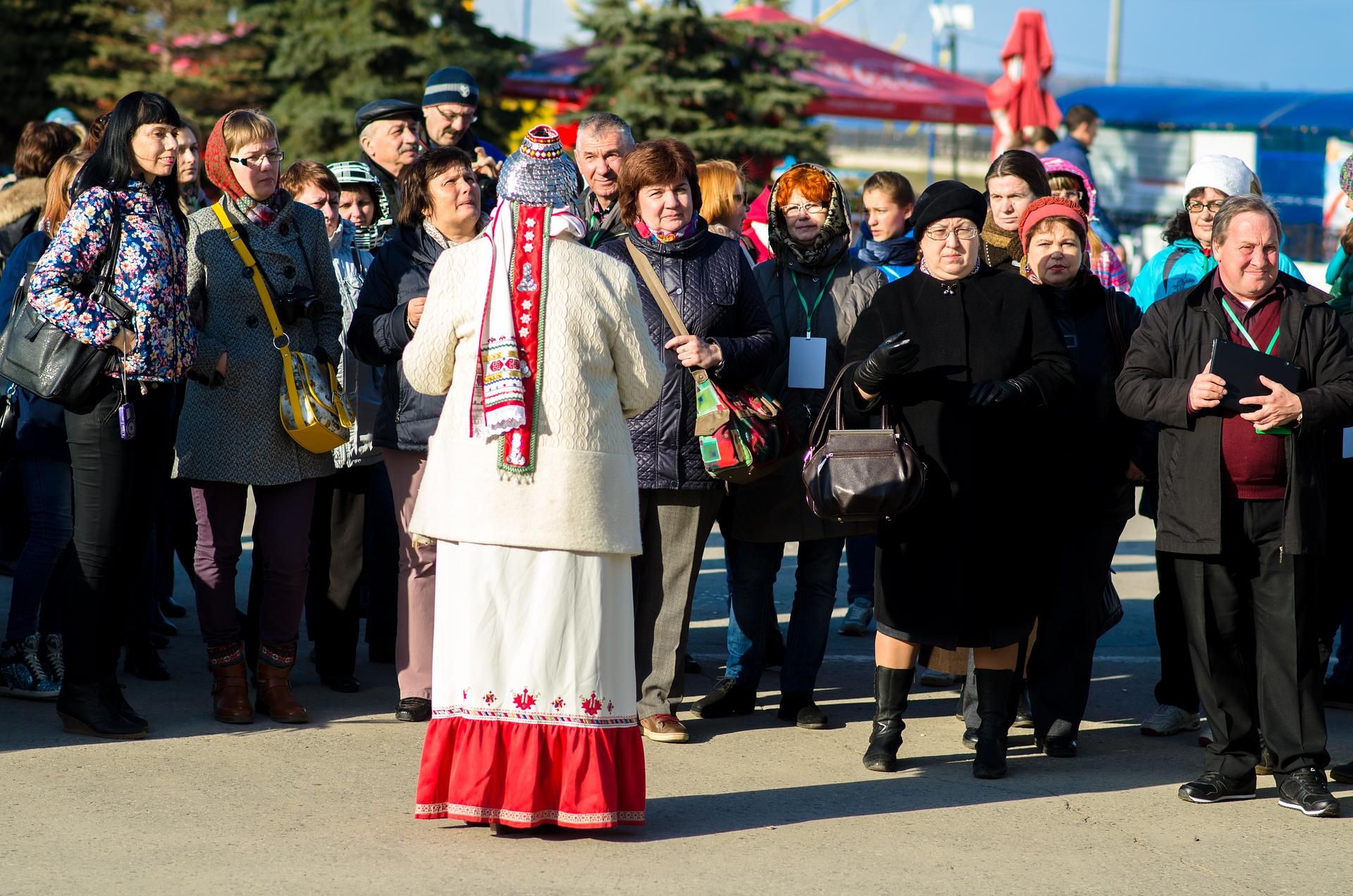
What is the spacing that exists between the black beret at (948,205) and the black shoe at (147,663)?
3578mm

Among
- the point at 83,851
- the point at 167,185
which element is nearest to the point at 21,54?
the point at 167,185

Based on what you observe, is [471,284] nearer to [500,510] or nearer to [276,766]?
[500,510]

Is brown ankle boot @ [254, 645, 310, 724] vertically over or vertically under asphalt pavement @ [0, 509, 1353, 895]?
over

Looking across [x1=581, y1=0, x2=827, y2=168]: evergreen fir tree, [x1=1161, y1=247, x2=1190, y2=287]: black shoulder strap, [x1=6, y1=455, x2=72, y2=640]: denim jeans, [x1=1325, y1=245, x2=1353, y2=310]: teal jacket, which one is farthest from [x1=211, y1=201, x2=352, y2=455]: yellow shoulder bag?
[x1=581, y1=0, x2=827, y2=168]: evergreen fir tree

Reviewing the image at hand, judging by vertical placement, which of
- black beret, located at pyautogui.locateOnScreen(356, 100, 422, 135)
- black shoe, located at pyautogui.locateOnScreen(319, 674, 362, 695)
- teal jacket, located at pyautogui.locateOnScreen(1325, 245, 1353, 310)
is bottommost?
black shoe, located at pyautogui.locateOnScreen(319, 674, 362, 695)

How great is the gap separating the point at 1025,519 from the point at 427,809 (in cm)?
228

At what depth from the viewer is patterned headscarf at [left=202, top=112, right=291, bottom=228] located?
5.93m

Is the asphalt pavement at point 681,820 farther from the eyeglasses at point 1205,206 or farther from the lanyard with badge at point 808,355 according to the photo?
the eyeglasses at point 1205,206

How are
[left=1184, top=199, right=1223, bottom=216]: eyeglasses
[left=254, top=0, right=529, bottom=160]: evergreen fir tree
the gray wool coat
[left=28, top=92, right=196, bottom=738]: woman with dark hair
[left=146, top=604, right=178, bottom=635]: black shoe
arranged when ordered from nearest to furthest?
[left=28, top=92, right=196, bottom=738]: woman with dark hair < the gray wool coat < [left=1184, top=199, right=1223, bottom=216]: eyeglasses < [left=146, top=604, right=178, bottom=635]: black shoe < [left=254, top=0, right=529, bottom=160]: evergreen fir tree

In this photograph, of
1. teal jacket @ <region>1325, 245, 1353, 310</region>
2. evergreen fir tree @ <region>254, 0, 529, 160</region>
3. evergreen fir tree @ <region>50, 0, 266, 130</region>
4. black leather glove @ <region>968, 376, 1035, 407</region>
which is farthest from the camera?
evergreen fir tree @ <region>50, 0, 266, 130</region>

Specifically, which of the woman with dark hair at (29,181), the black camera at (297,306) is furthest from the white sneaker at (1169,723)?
the woman with dark hair at (29,181)

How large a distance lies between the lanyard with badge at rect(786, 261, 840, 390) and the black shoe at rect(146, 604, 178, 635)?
9.56 feet

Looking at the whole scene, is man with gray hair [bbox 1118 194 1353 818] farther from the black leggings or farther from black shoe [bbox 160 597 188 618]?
black shoe [bbox 160 597 188 618]

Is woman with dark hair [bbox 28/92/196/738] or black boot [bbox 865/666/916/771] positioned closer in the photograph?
woman with dark hair [bbox 28/92/196/738]
